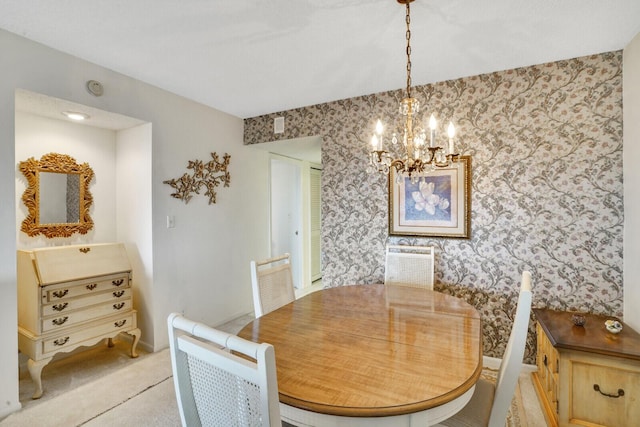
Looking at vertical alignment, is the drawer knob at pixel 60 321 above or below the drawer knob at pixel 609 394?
above

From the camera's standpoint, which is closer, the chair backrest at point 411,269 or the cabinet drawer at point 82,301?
the cabinet drawer at point 82,301

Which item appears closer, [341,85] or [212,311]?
[341,85]

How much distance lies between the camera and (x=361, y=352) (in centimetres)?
129

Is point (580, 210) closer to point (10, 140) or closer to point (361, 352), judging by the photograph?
point (361, 352)

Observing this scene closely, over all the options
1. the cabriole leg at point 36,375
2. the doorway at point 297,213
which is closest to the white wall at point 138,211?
the cabriole leg at point 36,375

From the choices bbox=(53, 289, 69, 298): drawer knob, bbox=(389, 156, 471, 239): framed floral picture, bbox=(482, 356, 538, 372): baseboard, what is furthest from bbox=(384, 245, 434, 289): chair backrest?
bbox=(53, 289, 69, 298): drawer knob

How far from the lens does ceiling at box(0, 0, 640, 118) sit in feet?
5.60

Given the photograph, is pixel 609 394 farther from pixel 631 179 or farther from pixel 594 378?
pixel 631 179

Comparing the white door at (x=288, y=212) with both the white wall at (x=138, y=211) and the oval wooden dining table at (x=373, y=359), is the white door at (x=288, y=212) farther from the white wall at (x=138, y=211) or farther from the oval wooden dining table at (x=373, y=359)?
the oval wooden dining table at (x=373, y=359)

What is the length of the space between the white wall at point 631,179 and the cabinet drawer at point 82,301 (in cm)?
377

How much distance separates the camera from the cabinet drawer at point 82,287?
220cm

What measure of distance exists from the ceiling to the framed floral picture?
84cm

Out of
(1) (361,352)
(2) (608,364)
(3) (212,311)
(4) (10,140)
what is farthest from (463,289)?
(4) (10,140)

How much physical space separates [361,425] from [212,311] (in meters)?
2.82
